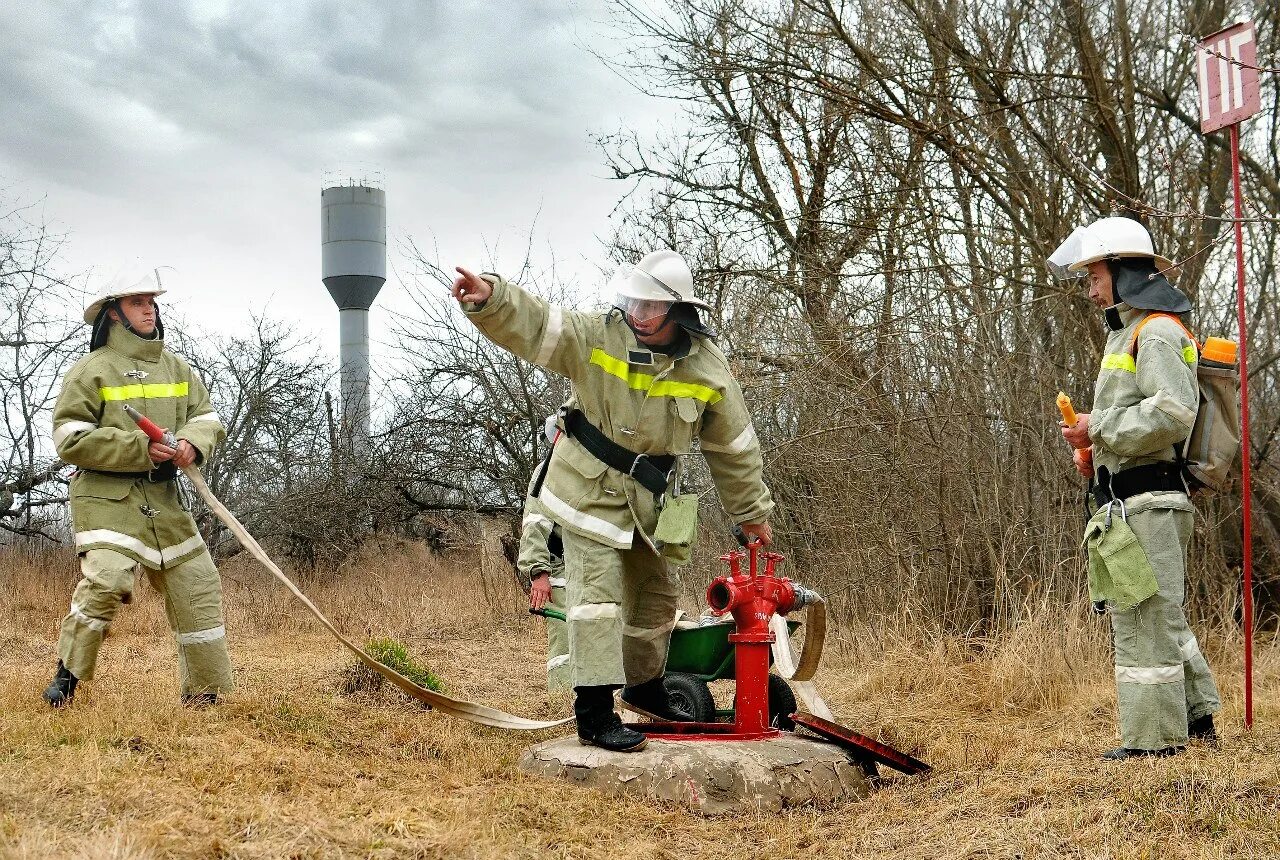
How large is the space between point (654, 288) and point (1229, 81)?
2.92 metres

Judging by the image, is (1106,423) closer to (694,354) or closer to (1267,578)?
(694,354)

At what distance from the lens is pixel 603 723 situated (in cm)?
529

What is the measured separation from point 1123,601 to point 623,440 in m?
2.11

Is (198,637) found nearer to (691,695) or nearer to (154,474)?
(154,474)

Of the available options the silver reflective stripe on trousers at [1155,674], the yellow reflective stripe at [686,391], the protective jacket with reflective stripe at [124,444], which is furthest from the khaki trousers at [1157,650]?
the protective jacket with reflective stripe at [124,444]

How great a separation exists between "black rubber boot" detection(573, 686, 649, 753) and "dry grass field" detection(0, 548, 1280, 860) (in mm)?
315

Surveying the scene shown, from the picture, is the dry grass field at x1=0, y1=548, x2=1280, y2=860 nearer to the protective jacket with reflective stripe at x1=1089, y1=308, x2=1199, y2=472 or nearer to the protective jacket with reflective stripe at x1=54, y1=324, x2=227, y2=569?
A: the protective jacket with reflective stripe at x1=54, y1=324, x2=227, y2=569

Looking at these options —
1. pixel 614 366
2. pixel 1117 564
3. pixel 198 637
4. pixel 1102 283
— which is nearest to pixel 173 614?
pixel 198 637

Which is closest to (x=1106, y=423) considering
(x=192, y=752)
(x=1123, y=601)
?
(x=1123, y=601)

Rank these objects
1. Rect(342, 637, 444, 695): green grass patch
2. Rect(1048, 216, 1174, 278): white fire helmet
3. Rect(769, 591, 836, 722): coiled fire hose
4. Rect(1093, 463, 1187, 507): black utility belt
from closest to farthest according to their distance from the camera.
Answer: Rect(1093, 463, 1187, 507): black utility belt, Rect(1048, 216, 1174, 278): white fire helmet, Rect(769, 591, 836, 722): coiled fire hose, Rect(342, 637, 444, 695): green grass patch

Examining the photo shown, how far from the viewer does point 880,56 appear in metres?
8.84

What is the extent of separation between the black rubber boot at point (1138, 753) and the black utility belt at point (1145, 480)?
992mm


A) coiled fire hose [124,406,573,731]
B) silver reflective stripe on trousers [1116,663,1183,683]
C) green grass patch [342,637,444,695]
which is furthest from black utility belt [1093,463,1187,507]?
green grass patch [342,637,444,695]

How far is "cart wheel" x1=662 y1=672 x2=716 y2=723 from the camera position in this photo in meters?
6.08
